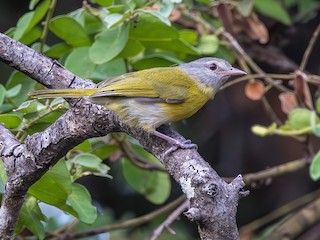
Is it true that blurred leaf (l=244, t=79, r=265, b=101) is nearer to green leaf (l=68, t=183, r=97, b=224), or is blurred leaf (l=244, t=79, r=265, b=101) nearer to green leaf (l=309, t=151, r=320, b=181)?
green leaf (l=309, t=151, r=320, b=181)

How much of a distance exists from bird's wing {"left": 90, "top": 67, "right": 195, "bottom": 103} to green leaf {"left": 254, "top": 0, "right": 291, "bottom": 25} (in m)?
0.92

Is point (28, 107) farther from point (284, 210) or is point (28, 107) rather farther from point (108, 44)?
point (284, 210)

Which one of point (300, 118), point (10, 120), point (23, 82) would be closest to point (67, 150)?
point (10, 120)

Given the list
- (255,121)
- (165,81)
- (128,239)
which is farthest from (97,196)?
(165,81)

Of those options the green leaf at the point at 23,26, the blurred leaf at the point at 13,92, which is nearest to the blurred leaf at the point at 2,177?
the blurred leaf at the point at 13,92

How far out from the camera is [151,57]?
2.59 meters

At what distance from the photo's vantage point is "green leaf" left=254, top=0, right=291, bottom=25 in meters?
3.20

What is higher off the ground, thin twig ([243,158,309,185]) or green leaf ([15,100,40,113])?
green leaf ([15,100,40,113])

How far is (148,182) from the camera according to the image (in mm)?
2871

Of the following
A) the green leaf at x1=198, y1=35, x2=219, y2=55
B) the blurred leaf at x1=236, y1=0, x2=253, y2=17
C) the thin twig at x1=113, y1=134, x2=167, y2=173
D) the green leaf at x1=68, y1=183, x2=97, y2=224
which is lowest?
the thin twig at x1=113, y1=134, x2=167, y2=173

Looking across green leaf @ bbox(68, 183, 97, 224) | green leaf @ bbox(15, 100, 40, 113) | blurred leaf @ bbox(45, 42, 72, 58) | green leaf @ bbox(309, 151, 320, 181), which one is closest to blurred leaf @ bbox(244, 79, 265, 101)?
green leaf @ bbox(309, 151, 320, 181)

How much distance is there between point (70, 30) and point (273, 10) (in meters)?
1.02

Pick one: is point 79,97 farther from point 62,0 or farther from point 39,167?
point 62,0

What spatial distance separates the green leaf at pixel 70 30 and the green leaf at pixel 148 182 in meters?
0.48
